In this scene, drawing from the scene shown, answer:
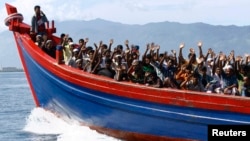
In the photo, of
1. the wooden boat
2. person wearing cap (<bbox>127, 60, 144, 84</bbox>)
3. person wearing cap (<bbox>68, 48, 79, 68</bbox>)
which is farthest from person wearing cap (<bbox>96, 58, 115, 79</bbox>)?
person wearing cap (<bbox>68, 48, 79, 68</bbox>)

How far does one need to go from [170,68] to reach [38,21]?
732 centimetres

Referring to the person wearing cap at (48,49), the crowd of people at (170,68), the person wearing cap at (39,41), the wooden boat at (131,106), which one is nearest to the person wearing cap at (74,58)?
the crowd of people at (170,68)

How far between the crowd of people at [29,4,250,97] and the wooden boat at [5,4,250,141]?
0.48 metres

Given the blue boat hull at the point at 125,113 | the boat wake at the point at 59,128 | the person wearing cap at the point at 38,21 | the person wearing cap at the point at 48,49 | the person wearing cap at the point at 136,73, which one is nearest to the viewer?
the blue boat hull at the point at 125,113

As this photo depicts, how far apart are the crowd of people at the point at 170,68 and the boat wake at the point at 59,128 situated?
168cm

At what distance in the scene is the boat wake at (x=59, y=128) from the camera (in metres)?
15.5

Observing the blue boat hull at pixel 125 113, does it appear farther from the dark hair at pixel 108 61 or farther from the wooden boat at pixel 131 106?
the dark hair at pixel 108 61

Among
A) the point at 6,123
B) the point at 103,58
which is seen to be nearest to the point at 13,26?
the point at 6,123

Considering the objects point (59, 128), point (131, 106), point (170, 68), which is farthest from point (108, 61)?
point (59, 128)

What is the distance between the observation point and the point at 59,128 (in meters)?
18.2

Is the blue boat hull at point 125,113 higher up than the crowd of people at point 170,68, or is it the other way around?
the crowd of people at point 170,68

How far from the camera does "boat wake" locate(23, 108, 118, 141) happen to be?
15509mm

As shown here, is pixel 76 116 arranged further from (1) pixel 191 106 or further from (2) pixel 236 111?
(2) pixel 236 111

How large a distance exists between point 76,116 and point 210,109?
17.2 ft
